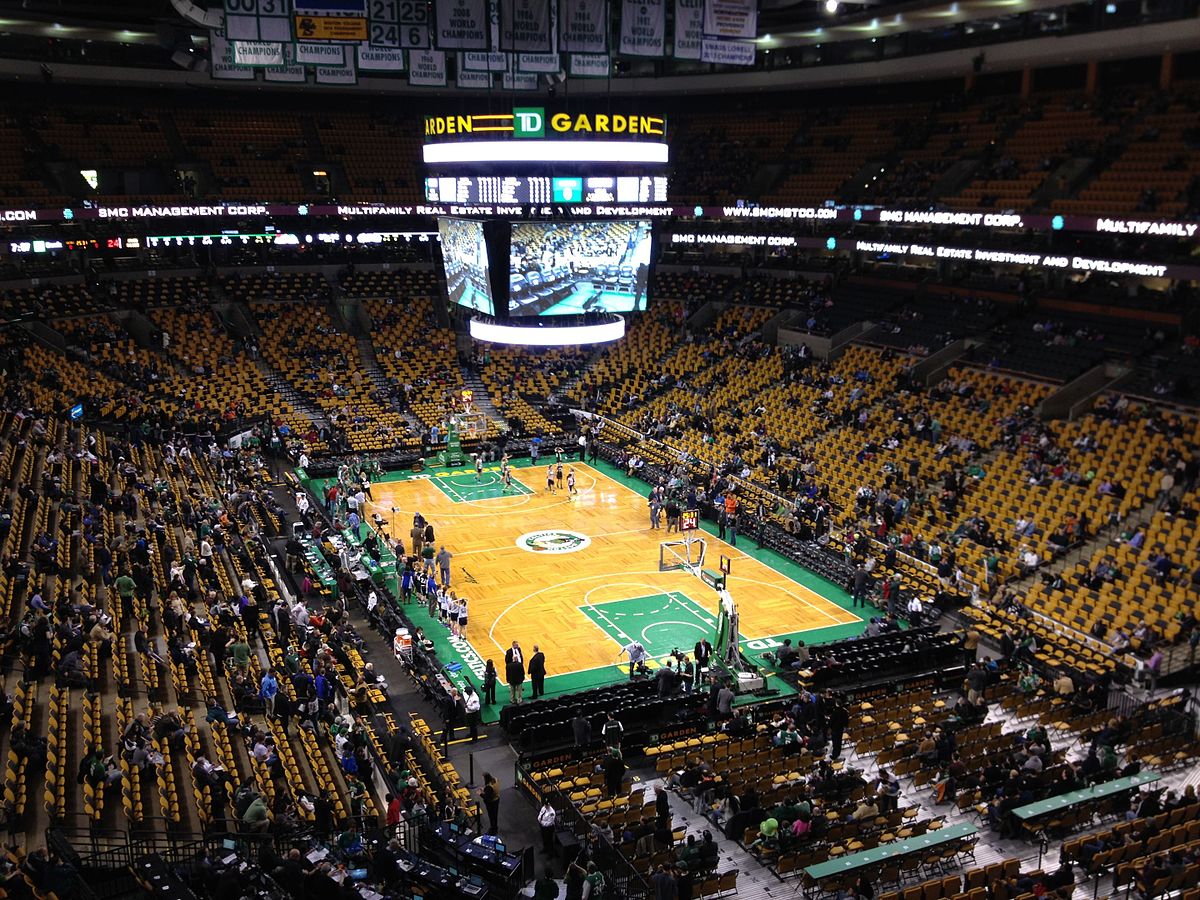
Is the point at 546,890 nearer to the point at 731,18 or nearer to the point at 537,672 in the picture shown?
the point at 537,672

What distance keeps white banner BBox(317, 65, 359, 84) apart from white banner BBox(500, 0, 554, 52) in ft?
11.6

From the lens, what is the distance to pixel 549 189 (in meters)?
27.3

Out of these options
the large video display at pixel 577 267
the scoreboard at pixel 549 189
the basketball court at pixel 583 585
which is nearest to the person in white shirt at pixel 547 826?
the basketball court at pixel 583 585

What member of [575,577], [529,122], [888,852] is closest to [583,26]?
[529,122]

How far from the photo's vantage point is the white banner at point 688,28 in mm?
23312

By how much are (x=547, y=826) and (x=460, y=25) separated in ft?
51.2

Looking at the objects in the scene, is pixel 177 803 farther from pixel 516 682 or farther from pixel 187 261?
pixel 187 261

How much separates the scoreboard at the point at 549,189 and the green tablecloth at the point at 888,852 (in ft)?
56.8

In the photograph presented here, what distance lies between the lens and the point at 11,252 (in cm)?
4403

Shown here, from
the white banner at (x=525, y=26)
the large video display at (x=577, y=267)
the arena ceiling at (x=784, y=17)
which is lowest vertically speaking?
the large video display at (x=577, y=267)

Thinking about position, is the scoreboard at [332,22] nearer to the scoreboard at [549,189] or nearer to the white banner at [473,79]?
the white banner at [473,79]

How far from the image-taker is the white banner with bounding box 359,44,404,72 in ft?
77.9

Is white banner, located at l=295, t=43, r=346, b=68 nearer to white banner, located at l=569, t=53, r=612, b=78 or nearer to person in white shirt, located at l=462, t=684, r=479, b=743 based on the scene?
white banner, located at l=569, t=53, r=612, b=78

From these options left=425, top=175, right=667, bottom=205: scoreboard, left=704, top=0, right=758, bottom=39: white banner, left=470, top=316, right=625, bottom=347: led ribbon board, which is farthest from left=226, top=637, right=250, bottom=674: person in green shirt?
left=704, top=0, right=758, bottom=39: white banner
